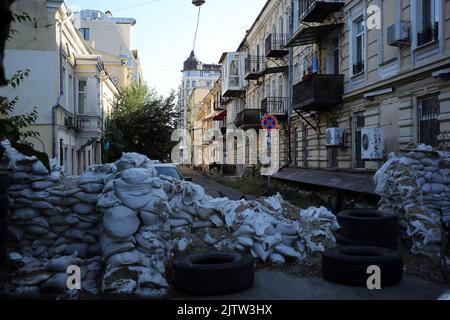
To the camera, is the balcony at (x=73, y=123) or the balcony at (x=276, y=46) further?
the balcony at (x=276, y=46)

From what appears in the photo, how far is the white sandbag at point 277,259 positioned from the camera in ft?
20.5

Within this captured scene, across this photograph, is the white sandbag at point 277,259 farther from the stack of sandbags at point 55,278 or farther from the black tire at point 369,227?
the stack of sandbags at point 55,278

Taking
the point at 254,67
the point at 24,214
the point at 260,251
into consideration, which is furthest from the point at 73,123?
the point at 260,251

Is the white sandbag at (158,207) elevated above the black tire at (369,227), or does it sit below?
above

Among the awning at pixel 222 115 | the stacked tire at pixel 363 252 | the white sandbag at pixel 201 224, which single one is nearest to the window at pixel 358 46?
the stacked tire at pixel 363 252

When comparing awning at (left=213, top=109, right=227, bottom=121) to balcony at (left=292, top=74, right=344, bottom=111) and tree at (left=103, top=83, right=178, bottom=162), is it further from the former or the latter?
balcony at (left=292, top=74, right=344, bottom=111)

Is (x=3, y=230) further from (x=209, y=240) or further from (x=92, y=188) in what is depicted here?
(x=209, y=240)

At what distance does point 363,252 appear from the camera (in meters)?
6.03

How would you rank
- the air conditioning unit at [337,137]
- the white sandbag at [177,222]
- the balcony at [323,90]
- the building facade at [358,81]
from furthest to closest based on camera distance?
the balcony at [323,90], the air conditioning unit at [337,137], the building facade at [358,81], the white sandbag at [177,222]

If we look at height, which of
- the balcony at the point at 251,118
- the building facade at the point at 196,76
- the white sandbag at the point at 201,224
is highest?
the building facade at the point at 196,76

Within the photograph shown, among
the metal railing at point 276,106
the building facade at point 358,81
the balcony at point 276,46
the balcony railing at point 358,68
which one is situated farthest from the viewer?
the balcony at point 276,46

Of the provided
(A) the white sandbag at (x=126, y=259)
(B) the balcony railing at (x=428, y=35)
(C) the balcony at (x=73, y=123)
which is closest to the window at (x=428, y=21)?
(B) the balcony railing at (x=428, y=35)

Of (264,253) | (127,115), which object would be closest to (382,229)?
(264,253)

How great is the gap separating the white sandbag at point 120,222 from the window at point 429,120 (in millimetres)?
8510
